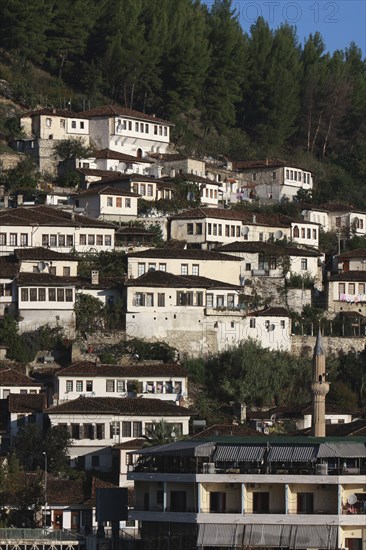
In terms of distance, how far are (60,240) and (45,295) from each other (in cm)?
753

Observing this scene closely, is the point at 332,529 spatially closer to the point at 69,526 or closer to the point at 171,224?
the point at 69,526

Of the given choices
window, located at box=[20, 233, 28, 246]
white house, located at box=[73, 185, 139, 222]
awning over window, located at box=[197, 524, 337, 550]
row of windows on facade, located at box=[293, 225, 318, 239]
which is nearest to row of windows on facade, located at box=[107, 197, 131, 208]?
white house, located at box=[73, 185, 139, 222]

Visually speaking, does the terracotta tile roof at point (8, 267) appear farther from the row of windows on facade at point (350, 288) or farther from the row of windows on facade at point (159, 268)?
the row of windows on facade at point (350, 288)

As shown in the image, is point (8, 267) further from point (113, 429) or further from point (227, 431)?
point (227, 431)

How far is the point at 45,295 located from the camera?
279 ft

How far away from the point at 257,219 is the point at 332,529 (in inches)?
1685

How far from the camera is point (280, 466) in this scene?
5975 cm

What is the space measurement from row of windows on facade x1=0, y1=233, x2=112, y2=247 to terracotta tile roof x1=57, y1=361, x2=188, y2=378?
11111 millimetres

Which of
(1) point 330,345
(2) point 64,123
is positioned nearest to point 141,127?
(2) point 64,123

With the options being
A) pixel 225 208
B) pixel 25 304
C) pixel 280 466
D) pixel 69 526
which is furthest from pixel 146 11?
pixel 280 466

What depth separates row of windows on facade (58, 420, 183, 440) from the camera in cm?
7744

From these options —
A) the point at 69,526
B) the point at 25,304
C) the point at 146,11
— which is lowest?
the point at 69,526

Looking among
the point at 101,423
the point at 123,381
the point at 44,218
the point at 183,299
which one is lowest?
the point at 101,423

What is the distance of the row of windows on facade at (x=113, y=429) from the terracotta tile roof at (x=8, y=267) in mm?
10541
